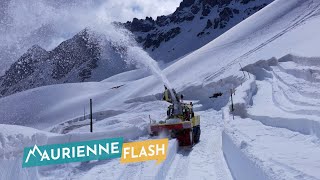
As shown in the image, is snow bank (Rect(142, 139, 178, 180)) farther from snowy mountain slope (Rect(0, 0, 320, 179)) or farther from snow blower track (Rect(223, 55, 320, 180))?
snow blower track (Rect(223, 55, 320, 180))

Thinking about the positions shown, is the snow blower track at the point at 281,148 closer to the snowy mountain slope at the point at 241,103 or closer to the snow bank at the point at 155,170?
the snowy mountain slope at the point at 241,103

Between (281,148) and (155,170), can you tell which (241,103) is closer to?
(155,170)

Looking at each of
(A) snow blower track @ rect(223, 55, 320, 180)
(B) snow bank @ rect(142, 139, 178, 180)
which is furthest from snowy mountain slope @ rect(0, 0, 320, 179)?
(B) snow bank @ rect(142, 139, 178, 180)

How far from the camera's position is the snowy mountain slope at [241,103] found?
10438mm

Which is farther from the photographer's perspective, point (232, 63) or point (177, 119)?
point (232, 63)

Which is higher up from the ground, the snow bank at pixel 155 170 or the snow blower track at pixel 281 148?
the snow blower track at pixel 281 148

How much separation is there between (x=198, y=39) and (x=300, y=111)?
17114cm

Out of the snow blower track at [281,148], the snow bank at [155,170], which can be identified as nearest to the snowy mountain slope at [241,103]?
the snow blower track at [281,148]

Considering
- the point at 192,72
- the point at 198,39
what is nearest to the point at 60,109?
the point at 192,72

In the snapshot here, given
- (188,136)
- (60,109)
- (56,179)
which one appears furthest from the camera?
(60,109)

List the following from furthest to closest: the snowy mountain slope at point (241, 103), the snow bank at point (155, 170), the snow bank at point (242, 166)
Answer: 1. the snow bank at point (155, 170)
2. the snowy mountain slope at point (241, 103)
3. the snow bank at point (242, 166)

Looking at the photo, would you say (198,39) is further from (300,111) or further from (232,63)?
(300,111)

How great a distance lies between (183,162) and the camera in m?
14.6

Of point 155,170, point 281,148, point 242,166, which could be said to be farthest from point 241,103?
point 281,148
